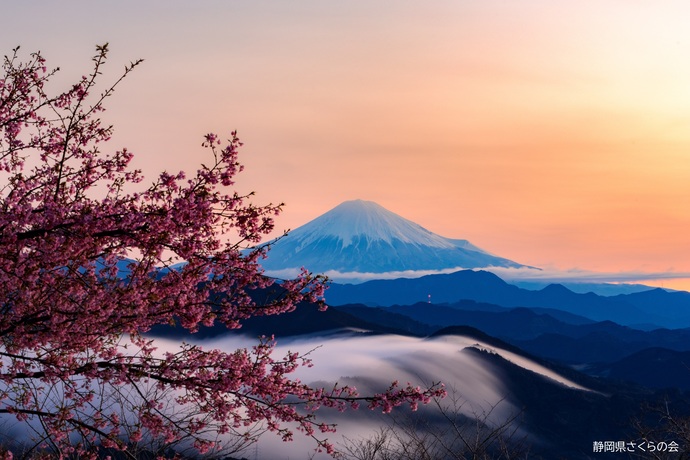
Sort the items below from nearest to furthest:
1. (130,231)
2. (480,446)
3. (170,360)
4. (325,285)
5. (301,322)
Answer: (130,231), (170,360), (325,285), (480,446), (301,322)

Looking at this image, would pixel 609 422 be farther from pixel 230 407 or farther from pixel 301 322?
pixel 230 407

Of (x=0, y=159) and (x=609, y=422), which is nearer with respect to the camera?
(x=0, y=159)

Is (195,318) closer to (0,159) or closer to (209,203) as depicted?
(209,203)

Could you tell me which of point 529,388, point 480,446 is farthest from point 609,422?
point 480,446

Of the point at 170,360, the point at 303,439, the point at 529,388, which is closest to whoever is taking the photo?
the point at 170,360

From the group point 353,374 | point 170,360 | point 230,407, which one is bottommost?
point 353,374

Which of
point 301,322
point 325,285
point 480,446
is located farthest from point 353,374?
point 325,285

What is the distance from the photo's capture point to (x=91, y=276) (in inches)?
397

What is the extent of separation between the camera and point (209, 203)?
1009cm

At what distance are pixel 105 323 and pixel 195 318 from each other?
1.16 metres

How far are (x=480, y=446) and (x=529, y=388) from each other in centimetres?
14013

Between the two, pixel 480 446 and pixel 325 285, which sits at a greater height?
pixel 325 285

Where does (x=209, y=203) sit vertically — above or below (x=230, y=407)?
above

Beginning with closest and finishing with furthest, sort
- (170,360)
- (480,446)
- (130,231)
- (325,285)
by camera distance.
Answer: (130,231), (170,360), (325,285), (480,446)
